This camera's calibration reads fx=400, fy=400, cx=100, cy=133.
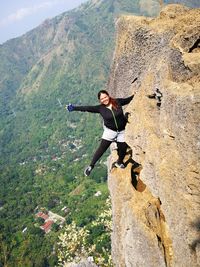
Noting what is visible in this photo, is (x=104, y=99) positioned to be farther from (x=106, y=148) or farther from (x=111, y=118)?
(x=106, y=148)

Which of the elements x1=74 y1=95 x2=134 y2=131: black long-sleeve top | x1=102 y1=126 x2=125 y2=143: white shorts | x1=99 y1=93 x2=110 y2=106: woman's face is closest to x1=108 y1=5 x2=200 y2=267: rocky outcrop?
x1=102 y1=126 x2=125 y2=143: white shorts

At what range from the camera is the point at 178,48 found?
540 inches

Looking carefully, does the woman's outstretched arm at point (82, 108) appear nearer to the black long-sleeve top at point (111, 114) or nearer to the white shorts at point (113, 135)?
the black long-sleeve top at point (111, 114)

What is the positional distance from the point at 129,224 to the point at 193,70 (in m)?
6.68

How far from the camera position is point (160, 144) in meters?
14.5

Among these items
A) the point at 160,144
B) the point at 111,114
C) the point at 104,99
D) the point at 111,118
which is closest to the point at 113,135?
the point at 111,118

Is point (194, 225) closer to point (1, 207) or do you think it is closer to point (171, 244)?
point (171, 244)

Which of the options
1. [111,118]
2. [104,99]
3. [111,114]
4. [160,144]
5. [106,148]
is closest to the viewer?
[160,144]

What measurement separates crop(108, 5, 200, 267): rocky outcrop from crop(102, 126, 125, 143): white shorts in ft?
0.90

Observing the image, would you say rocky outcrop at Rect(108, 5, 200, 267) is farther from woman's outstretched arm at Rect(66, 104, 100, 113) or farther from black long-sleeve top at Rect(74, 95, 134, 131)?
woman's outstretched arm at Rect(66, 104, 100, 113)

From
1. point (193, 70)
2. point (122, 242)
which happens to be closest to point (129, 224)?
point (122, 242)

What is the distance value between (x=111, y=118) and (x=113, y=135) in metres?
0.99

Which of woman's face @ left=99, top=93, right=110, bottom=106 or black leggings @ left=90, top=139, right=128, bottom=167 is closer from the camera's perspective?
woman's face @ left=99, top=93, right=110, bottom=106

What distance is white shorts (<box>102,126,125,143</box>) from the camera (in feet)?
55.0
